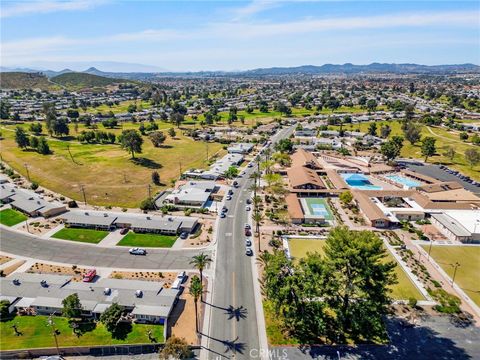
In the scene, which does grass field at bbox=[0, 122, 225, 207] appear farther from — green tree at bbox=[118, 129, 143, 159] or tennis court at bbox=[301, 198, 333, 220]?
tennis court at bbox=[301, 198, 333, 220]

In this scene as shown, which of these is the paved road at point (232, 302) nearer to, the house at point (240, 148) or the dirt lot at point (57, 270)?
the dirt lot at point (57, 270)

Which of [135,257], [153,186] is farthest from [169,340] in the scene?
[153,186]

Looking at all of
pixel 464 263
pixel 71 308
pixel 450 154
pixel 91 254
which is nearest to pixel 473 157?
pixel 450 154

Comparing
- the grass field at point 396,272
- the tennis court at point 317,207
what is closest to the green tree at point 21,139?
the tennis court at point 317,207

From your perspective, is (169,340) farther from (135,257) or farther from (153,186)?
(153,186)

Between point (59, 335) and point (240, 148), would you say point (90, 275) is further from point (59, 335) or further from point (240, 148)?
point (240, 148)
